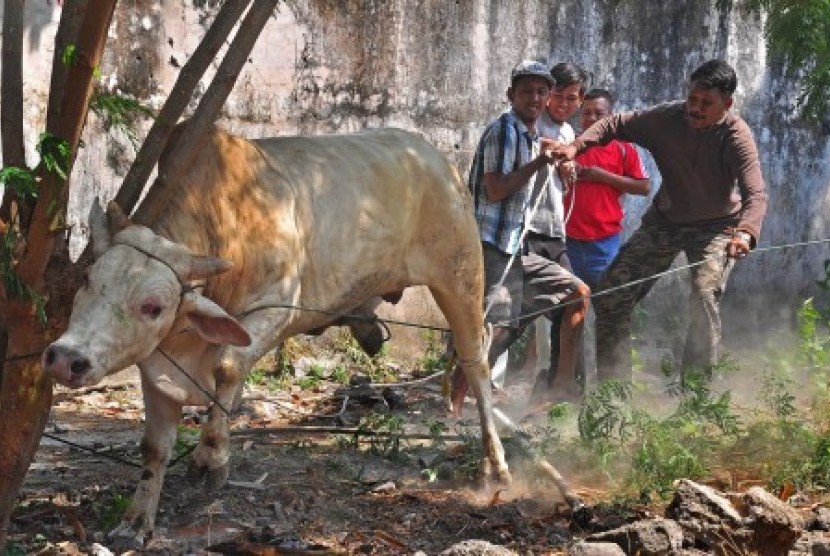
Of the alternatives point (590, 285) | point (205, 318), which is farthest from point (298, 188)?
point (590, 285)

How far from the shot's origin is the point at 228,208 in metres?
6.41

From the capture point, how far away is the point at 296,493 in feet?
22.3

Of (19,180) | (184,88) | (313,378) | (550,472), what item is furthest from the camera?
(313,378)

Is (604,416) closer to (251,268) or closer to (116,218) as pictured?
(251,268)

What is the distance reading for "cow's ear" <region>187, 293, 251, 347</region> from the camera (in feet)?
19.2

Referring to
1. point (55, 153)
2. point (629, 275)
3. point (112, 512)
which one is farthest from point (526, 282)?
point (55, 153)

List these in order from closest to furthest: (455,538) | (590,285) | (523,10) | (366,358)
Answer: (455,538) → (590,285) → (366,358) → (523,10)

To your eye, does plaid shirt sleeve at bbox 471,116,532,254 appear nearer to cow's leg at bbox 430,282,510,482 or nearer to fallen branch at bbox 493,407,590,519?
cow's leg at bbox 430,282,510,482

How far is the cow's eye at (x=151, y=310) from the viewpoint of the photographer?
5703 millimetres

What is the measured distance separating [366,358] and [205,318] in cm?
464

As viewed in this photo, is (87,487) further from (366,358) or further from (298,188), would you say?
(366,358)

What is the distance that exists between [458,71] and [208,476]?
5.18 meters

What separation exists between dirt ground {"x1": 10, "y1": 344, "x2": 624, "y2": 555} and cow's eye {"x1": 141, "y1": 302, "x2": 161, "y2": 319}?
2.88 ft

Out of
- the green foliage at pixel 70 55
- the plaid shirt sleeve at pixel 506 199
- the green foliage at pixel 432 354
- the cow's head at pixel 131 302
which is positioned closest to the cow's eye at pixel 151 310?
the cow's head at pixel 131 302
